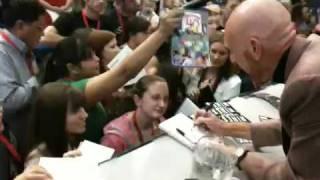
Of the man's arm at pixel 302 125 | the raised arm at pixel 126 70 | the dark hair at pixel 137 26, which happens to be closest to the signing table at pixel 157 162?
the man's arm at pixel 302 125

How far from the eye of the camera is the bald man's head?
54.9 inches

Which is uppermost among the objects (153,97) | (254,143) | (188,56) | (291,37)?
(291,37)

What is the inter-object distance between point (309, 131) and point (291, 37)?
27cm

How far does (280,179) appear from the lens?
51.9 inches

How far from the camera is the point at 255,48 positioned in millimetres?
1402

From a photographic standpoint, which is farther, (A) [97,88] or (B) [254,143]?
(A) [97,88]

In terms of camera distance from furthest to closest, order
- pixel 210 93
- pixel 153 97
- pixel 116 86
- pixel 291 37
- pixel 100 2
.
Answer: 1. pixel 100 2
2. pixel 210 93
3. pixel 153 97
4. pixel 116 86
5. pixel 291 37

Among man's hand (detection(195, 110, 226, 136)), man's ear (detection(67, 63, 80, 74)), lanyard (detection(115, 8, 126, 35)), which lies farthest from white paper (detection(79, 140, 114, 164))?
lanyard (detection(115, 8, 126, 35))

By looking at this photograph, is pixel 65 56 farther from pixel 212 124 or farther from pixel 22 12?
pixel 212 124

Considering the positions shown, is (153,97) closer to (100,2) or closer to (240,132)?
(240,132)

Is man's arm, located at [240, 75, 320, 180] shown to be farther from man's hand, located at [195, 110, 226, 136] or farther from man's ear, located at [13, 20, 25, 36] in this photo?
man's ear, located at [13, 20, 25, 36]

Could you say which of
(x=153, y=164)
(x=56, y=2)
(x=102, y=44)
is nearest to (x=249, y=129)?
(x=153, y=164)

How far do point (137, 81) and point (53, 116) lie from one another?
559 mm

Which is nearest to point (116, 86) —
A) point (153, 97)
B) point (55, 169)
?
point (153, 97)
